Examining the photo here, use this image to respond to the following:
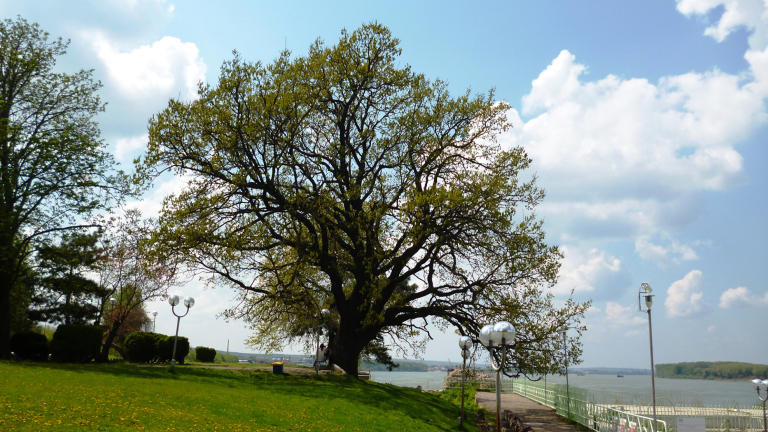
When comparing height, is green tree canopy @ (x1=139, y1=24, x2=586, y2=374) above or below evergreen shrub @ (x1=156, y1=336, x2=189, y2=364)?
above

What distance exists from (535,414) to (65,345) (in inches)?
811

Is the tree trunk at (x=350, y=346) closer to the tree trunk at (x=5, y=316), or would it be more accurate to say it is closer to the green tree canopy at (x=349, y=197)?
the green tree canopy at (x=349, y=197)

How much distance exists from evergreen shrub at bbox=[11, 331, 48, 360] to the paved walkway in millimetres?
20354

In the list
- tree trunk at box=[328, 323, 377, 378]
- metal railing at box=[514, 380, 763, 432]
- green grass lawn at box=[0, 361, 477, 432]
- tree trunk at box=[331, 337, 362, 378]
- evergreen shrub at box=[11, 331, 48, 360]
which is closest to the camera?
green grass lawn at box=[0, 361, 477, 432]

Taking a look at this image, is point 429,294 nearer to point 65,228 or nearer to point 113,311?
point 65,228

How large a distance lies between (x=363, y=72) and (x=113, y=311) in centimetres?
2192

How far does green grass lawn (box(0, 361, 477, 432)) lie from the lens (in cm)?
956

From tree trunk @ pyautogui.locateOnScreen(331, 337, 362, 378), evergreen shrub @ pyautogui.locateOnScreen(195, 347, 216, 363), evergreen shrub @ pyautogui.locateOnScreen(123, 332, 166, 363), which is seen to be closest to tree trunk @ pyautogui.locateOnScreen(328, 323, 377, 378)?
tree trunk @ pyautogui.locateOnScreen(331, 337, 362, 378)

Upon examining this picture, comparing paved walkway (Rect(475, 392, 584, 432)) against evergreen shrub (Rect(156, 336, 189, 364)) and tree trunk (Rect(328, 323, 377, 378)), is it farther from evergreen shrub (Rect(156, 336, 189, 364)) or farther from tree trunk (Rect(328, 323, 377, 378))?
evergreen shrub (Rect(156, 336, 189, 364))

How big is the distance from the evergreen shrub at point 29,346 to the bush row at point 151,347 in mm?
3690

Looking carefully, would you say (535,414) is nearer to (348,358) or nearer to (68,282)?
(348,358)

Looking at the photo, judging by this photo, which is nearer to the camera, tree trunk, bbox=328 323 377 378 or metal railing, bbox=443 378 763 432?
metal railing, bbox=443 378 763 432

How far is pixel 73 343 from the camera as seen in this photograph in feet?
63.9

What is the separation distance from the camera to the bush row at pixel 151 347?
950 inches
